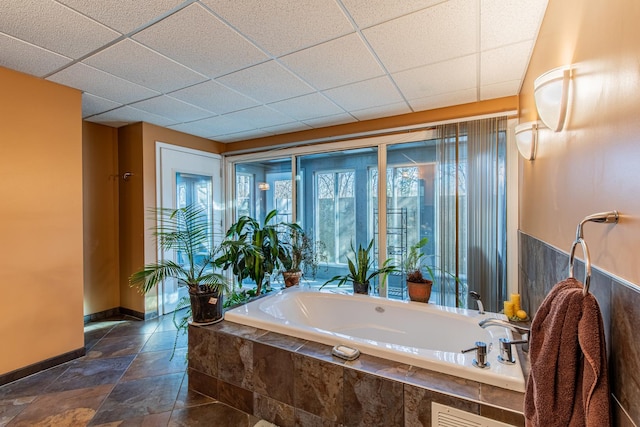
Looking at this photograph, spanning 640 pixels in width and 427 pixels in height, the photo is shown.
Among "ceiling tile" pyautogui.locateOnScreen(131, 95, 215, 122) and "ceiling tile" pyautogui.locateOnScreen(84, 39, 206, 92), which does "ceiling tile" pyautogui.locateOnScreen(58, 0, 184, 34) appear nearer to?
"ceiling tile" pyautogui.locateOnScreen(84, 39, 206, 92)

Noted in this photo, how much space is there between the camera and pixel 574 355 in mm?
744

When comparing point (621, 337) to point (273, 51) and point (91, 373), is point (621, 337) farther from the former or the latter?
point (91, 373)

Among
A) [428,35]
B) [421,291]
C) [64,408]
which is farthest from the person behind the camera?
[421,291]

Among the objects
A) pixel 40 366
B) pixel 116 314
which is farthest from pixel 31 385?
pixel 116 314

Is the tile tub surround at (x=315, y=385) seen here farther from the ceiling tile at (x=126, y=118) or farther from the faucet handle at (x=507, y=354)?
the ceiling tile at (x=126, y=118)

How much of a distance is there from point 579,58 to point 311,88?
177 centimetres

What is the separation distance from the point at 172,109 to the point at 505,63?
2.82m

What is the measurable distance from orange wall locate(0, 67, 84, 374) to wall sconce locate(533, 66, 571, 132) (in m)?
3.13

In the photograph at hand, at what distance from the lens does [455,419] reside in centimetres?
123

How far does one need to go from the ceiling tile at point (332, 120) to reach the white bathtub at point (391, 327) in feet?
5.85

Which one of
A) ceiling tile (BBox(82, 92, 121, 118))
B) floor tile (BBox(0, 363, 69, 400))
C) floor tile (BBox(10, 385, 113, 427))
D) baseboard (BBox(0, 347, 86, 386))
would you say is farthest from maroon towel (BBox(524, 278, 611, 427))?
ceiling tile (BBox(82, 92, 121, 118))

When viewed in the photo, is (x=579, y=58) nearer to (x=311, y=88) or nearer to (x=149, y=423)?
(x=311, y=88)

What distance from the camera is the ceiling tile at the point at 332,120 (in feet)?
10.3

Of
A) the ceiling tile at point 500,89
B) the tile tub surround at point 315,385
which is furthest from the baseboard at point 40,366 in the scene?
the ceiling tile at point 500,89
